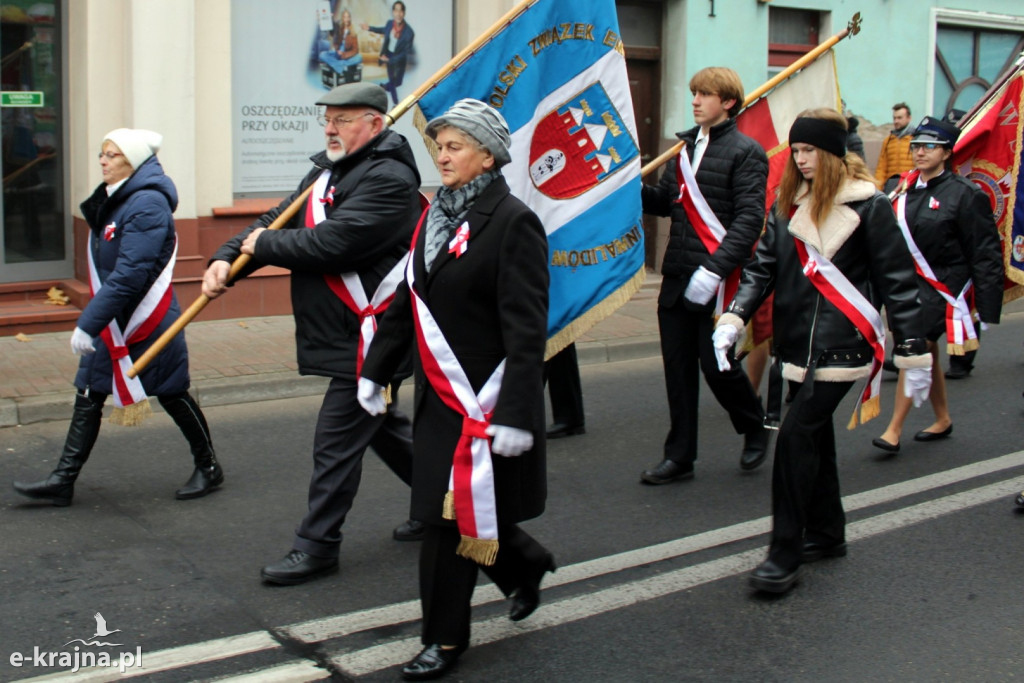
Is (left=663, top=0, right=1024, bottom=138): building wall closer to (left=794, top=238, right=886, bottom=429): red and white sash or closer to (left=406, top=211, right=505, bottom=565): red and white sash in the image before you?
(left=794, top=238, right=886, bottom=429): red and white sash

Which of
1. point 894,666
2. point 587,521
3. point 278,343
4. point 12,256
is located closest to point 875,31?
point 278,343

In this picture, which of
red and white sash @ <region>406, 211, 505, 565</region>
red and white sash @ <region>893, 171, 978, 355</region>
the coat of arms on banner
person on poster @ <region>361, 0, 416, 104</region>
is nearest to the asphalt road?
red and white sash @ <region>406, 211, 505, 565</region>

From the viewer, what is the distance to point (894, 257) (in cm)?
480

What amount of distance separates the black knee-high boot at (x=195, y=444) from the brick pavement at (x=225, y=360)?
185 cm

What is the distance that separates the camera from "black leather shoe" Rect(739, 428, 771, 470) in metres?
6.54

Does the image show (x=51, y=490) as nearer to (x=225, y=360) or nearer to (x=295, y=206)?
(x=295, y=206)

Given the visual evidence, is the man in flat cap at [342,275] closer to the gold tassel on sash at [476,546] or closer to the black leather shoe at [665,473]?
the gold tassel on sash at [476,546]

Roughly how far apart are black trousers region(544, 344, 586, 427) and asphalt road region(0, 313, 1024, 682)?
0.75 ft

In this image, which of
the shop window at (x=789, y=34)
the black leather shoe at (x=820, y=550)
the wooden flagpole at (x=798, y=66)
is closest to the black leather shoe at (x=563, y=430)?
the wooden flagpole at (x=798, y=66)

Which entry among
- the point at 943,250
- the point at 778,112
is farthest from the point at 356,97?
the point at 943,250

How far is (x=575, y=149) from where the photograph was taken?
582 cm

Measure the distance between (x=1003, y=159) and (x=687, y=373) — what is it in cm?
280

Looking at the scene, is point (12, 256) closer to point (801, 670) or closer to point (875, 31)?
point (801, 670)

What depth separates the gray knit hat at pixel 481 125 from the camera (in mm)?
3877
